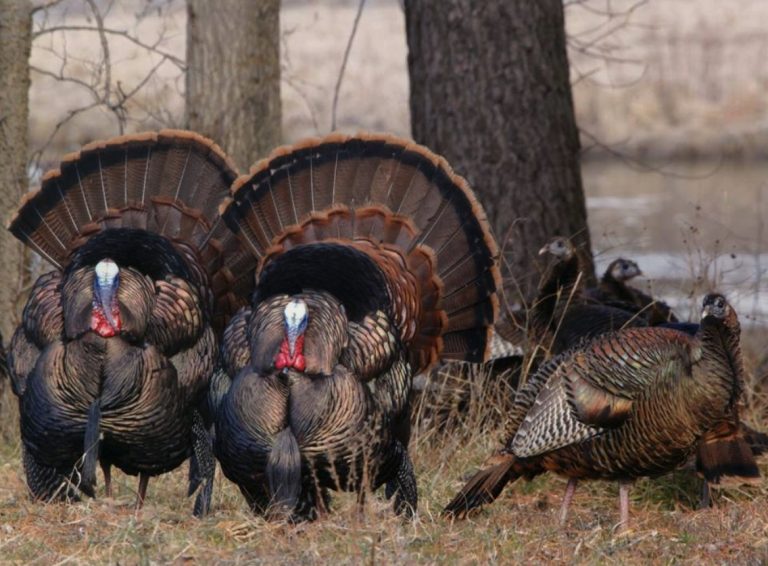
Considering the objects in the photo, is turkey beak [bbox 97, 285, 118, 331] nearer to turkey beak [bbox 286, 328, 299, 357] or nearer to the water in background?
turkey beak [bbox 286, 328, 299, 357]

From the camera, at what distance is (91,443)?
16.1ft

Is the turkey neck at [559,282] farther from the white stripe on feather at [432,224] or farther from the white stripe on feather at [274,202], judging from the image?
the white stripe on feather at [274,202]

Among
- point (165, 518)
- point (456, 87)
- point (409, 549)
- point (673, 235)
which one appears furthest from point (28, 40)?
point (673, 235)

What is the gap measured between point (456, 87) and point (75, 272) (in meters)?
2.78

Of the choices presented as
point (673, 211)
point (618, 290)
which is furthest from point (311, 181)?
point (673, 211)

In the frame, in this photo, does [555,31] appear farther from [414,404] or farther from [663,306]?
[414,404]

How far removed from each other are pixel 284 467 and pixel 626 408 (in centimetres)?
135

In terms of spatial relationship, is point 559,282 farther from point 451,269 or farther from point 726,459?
point 726,459

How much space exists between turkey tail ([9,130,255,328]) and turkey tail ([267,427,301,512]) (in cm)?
147

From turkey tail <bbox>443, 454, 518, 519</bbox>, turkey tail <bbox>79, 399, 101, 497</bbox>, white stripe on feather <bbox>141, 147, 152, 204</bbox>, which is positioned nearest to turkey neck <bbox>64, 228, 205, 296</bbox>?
white stripe on feather <bbox>141, 147, 152, 204</bbox>

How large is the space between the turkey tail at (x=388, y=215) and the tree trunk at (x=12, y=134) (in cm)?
206

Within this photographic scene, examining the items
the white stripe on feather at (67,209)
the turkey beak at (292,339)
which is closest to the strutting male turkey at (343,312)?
the turkey beak at (292,339)

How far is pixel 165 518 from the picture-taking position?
4922 mm

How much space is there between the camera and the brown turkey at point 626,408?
4.96 metres
